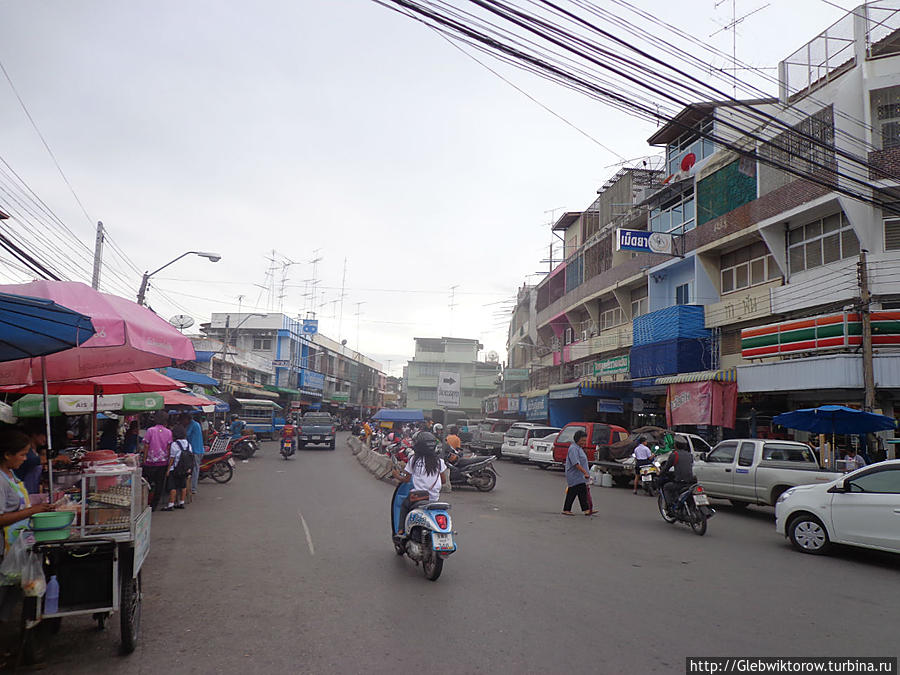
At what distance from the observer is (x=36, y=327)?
16.1 ft

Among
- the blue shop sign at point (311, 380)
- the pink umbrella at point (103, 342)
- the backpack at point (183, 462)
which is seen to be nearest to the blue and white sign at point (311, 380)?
the blue shop sign at point (311, 380)

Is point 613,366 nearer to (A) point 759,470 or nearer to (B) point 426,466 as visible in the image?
(A) point 759,470

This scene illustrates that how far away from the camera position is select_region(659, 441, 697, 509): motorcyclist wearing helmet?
436 inches

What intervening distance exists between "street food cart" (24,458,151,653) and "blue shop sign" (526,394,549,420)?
35.5m

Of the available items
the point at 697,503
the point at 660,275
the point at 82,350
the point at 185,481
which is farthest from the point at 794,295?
the point at 82,350

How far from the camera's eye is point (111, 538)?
441 centimetres

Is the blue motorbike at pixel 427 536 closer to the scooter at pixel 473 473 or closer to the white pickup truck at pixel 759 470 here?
the scooter at pixel 473 473

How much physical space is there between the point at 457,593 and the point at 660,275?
2419 centimetres

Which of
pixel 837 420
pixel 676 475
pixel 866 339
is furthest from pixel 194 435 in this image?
pixel 866 339

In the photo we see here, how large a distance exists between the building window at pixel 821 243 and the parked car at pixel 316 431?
2351cm

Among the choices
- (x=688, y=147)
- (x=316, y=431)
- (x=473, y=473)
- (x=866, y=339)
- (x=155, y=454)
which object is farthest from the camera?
(x=316, y=431)

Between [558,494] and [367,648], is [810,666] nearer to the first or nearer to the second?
[367,648]

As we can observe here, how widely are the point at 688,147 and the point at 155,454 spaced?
2440 cm

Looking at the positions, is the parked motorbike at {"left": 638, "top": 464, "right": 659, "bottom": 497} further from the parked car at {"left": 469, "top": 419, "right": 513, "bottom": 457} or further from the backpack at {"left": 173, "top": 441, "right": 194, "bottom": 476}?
the parked car at {"left": 469, "top": 419, "right": 513, "bottom": 457}
